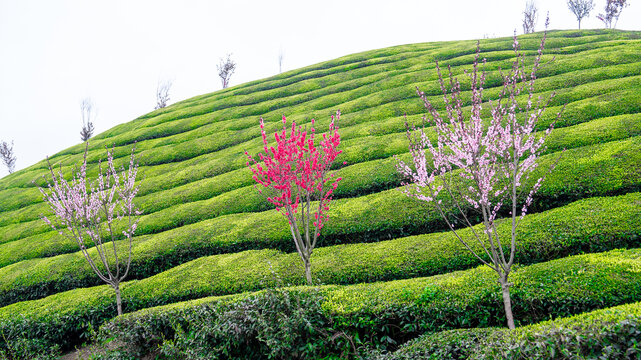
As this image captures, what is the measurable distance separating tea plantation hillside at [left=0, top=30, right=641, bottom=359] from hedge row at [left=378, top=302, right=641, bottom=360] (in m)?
0.03

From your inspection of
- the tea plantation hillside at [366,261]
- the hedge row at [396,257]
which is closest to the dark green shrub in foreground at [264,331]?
the tea plantation hillside at [366,261]

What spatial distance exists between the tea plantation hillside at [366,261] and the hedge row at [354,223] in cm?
6

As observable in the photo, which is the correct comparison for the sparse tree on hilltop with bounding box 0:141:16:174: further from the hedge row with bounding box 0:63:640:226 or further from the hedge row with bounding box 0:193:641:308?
the hedge row with bounding box 0:193:641:308

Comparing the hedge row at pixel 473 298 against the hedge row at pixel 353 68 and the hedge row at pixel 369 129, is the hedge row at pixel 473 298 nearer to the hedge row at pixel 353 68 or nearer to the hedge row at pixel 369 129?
the hedge row at pixel 369 129

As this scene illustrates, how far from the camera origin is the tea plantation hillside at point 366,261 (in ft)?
24.8

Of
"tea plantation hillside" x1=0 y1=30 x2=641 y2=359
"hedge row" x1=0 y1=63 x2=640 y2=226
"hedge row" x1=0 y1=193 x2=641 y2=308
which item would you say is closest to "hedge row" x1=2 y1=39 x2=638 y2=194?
"tea plantation hillside" x1=0 y1=30 x2=641 y2=359

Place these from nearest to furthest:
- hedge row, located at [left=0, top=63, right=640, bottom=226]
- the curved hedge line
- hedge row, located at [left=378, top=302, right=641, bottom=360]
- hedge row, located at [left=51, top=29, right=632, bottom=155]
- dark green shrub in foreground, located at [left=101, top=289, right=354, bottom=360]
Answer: hedge row, located at [left=378, top=302, right=641, bottom=360] → dark green shrub in foreground, located at [left=101, top=289, right=354, bottom=360] → the curved hedge line → hedge row, located at [left=0, top=63, right=640, bottom=226] → hedge row, located at [left=51, top=29, right=632, bottom=155]

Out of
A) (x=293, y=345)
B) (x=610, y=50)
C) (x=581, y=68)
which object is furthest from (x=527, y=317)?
(x=610, y=50)

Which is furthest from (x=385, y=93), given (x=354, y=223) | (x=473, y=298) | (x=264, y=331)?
(x=264, y=331)

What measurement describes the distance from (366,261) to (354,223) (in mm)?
2517

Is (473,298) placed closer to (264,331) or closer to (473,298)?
(473,298)

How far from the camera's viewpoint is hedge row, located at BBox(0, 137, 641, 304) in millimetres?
11938

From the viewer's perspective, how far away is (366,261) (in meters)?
11.7

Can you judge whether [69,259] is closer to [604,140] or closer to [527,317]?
[527,317]
